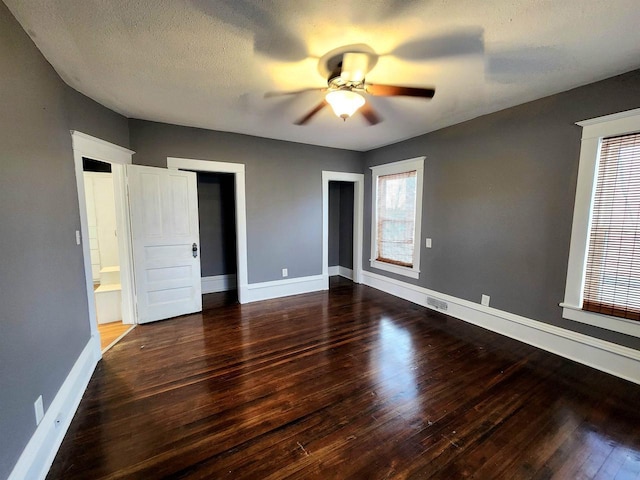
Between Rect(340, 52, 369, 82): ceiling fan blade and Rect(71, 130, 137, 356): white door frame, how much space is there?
8.04 ft

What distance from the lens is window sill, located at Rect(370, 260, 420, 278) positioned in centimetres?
429

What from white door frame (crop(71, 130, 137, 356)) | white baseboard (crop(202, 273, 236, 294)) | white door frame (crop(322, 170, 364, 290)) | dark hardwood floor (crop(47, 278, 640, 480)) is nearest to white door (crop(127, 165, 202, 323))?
white door frame (crop(71, 130, 137, 356))

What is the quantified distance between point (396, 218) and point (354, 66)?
119 inches

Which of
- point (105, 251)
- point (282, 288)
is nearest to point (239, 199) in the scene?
point (282, 288)

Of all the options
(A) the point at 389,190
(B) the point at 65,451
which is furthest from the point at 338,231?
(B) the point at 65,451

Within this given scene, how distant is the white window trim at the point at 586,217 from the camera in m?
2.29

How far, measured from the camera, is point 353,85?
2105 millimetres

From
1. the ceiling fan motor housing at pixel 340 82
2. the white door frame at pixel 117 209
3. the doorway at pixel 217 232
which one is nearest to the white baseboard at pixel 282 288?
the doorway at pixel 217 232

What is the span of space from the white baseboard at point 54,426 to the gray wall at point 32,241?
0.05 m

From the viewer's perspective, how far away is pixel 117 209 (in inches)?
130

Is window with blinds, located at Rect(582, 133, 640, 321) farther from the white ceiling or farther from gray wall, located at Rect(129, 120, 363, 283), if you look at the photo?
gray wall, located at Rect(129, 120, 363, 283)

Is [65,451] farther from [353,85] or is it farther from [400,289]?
[400,289]

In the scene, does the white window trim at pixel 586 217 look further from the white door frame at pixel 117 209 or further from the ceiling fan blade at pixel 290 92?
the white door frame at pixel 117 209

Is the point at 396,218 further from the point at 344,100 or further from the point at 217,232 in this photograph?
the point at 217,232
